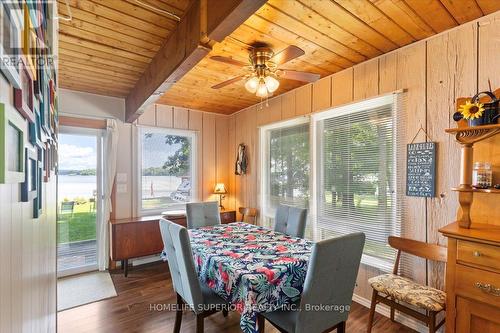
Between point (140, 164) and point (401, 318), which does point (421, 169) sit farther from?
point (140, 164)

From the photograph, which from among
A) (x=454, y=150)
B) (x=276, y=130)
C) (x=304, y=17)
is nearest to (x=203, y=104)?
(x=276, y=130)

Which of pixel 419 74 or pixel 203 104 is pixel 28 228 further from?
pixel 203 104

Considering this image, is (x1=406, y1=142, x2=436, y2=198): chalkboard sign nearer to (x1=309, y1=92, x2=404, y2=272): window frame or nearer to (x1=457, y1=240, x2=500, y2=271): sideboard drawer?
(x1=309, y1=92, x2=404, y2=272): window frame

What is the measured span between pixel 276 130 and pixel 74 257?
346cm

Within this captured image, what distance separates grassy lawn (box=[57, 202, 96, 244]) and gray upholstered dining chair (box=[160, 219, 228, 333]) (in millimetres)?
2260

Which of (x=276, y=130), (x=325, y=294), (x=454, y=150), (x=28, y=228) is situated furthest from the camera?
(x=276, y=130)

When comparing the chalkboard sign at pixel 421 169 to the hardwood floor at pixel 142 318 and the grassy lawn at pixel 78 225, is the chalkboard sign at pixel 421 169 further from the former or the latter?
the grassy lawn at pixel 78 225

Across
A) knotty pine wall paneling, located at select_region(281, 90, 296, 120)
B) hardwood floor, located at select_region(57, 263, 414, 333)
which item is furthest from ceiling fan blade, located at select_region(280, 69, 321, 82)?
hardwood floor, located at select_region(57, 263, 414, 333)

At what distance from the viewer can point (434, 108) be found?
2.23 meters

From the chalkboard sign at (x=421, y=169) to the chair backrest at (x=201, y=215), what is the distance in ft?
→ 7.27

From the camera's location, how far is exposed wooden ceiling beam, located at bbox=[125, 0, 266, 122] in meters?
1.30

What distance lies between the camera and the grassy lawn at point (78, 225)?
3.50m

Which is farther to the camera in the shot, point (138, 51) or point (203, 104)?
point (203, 104)

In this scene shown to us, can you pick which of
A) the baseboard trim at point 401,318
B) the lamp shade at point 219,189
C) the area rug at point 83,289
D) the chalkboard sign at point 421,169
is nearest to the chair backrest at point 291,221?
the baseboard trim at point 401,318
